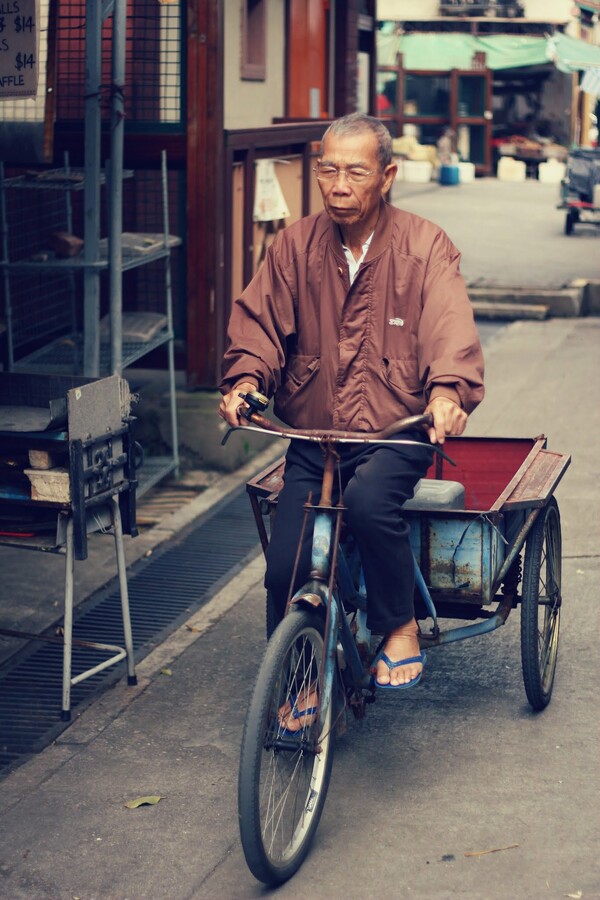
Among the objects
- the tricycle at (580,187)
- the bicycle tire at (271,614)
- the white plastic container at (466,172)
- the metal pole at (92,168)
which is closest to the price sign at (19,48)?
the metal pole at (92,168)

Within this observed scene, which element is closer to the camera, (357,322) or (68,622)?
(357,322)

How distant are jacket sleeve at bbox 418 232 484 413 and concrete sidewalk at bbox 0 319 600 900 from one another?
125 cm

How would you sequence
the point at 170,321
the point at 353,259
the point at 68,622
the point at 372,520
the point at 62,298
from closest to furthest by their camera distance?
the point at 372,520, the point at 353,259, the point at 68,622, the point at 170,321, the point at 62,298

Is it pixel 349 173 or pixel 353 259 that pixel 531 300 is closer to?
pixel 353 259

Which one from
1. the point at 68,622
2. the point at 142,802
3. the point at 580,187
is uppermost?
the point at 580,187

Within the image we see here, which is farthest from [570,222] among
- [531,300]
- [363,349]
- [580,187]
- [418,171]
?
[363,349]

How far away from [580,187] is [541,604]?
16524 millimetres

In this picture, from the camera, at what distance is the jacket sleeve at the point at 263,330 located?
4.33 m

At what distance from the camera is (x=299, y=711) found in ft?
13.1

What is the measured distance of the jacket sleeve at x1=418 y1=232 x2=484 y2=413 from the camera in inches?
164

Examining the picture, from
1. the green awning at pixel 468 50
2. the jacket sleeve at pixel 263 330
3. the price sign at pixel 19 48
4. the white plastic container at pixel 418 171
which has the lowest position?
the jacket sleeve at pixel 263 330

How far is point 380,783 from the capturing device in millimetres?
4520

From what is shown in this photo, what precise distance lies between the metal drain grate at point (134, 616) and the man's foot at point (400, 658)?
1321mm

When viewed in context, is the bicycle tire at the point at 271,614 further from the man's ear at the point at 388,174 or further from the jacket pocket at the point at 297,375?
the man's ear at the point at 388,174
